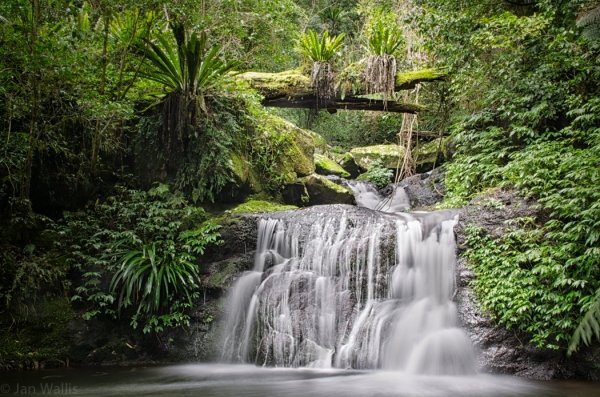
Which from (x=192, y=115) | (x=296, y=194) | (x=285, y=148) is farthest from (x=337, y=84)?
(x=192, y=115)

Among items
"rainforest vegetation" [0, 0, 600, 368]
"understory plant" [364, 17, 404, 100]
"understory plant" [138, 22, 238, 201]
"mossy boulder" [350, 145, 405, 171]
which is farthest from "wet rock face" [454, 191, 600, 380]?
"mossy boulder" [350, 145, 405, 171]

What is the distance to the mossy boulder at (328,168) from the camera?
39.8 feet

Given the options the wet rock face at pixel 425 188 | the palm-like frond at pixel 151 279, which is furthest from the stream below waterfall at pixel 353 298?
the wet rock face at pixel 425 188

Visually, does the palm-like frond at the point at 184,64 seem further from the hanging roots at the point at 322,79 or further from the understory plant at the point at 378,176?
the understory plant at the point at 378,176

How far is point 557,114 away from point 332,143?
10460 millimetres

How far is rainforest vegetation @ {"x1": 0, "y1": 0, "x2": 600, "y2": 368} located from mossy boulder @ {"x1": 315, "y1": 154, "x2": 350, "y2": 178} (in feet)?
8.60

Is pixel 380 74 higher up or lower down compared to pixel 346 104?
higher up

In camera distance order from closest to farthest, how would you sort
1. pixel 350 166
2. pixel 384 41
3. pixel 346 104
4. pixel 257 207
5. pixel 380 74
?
pixel 257 207, pixel 384 41, pixel 380 74, pixel 346 104, pixel 350 166

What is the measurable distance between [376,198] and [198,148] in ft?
16.7

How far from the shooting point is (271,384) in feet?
16.0

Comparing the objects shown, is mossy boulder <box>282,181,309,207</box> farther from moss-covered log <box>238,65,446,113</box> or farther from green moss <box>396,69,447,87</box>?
green moss <box>396,69,447,87</box>

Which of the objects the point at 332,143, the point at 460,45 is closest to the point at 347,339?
the point at 460,45

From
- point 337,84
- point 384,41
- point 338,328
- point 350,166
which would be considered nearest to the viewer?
point 338,328

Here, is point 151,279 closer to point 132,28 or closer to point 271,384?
point 271,384
